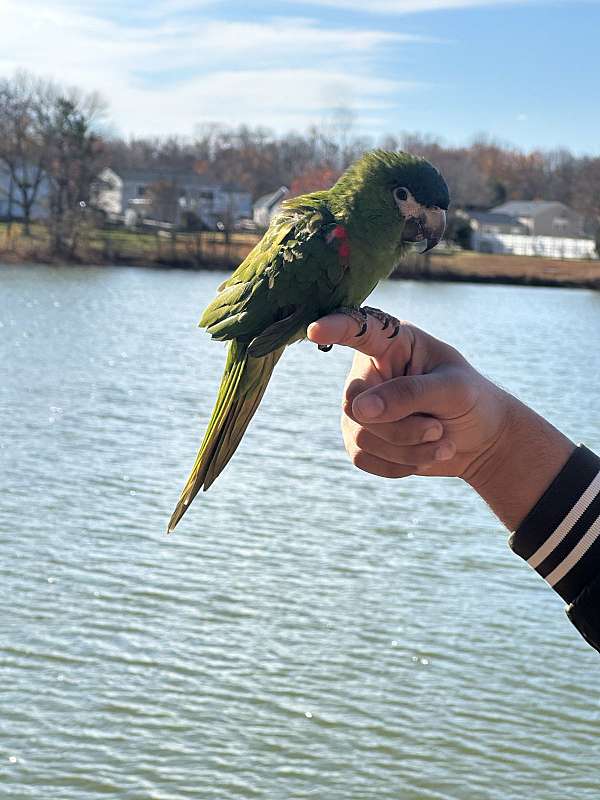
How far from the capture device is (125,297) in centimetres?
3234

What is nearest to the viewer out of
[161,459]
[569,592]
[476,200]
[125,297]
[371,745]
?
[569,592]

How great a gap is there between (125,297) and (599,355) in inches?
596

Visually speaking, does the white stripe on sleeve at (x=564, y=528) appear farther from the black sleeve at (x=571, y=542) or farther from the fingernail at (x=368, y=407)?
the fingernail at (x=368, y=407)

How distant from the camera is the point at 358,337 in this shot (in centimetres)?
224

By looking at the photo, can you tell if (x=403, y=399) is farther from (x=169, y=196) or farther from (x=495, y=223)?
(x=495, y=223)

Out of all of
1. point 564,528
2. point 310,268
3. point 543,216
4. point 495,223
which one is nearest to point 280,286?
point 310,268

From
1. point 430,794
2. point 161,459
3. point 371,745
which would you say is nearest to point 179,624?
point 371,745

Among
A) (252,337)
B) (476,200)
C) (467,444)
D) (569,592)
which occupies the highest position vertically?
(476,200)

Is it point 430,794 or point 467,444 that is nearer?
point 467,444

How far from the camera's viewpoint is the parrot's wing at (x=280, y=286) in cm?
237

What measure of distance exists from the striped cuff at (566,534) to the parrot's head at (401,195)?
2.36 feet

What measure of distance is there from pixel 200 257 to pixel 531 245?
30.8m

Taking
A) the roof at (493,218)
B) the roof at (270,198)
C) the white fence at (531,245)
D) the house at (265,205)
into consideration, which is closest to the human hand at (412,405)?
the white fence at (531,245)

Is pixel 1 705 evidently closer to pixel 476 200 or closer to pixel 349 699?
pixel 349 699
